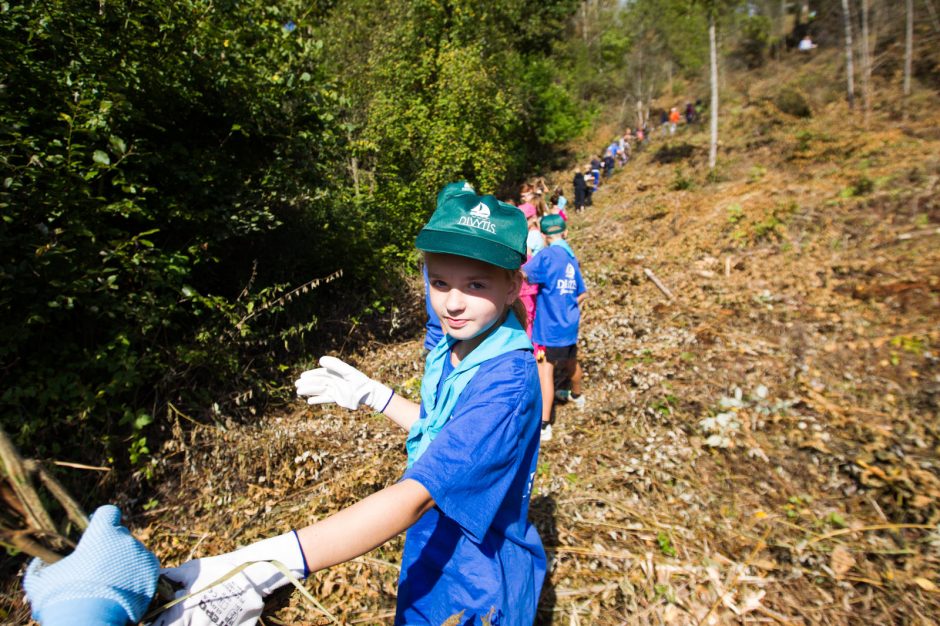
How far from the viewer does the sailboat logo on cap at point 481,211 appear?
1388 millimetres

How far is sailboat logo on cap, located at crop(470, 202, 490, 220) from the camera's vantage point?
1.39m

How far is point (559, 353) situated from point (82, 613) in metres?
4.17

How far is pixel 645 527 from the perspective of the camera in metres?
3.34

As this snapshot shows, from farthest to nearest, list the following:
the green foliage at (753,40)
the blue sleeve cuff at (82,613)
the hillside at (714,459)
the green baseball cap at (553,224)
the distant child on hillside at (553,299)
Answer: the green foliage at (753,40), the green baseball cap at (553,224), the distant child on hillside at (553,299), the hillside at (714,459), the blue sleeve cuff at (82,613)

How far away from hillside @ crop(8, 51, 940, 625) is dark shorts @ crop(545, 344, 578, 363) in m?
0.72

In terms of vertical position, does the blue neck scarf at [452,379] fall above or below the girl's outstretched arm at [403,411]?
→ above

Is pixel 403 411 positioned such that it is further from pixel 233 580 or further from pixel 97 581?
pixel 97 581

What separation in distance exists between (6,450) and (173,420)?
365 centimetres

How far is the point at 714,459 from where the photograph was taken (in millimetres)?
4027

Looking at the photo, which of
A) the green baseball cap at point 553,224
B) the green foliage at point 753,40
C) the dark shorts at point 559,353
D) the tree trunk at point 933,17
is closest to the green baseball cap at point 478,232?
the green baseball cap at point 553,224

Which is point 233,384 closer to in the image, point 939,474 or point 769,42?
point 939,474

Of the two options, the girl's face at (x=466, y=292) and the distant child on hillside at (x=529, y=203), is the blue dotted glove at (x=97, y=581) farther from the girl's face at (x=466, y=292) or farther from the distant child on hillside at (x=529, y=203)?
the distant child on hillside at (x=529, y=203)

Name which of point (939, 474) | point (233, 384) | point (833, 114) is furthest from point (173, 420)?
point (833, 114)

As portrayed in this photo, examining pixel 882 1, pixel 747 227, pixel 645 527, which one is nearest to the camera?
pixel 645 527
